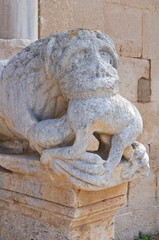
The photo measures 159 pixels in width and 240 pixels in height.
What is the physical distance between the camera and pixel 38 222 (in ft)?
6.34

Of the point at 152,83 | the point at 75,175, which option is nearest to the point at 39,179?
the point at 75,175

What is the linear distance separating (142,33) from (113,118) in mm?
2731

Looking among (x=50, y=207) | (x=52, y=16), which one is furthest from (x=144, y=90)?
(x=50, y=207)

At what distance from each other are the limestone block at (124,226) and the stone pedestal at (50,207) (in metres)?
1.90

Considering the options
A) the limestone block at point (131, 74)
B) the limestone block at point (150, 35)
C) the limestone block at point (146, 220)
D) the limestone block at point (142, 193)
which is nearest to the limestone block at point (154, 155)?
the limestone block at point (142, 193)

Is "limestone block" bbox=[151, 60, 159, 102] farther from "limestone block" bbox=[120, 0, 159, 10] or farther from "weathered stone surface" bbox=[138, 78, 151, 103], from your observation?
"limestone block" bbox=[120, 0, 159, 10]

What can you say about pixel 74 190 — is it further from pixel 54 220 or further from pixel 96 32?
pixel 96 32

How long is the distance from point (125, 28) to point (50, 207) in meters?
2.76

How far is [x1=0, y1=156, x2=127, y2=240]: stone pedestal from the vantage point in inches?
67.8

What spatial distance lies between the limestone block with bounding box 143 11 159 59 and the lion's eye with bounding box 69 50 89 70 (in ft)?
8.20

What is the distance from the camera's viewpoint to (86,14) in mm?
3559

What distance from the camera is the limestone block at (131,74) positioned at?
12.6 feet

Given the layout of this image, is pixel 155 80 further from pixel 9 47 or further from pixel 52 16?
pixel 9 47

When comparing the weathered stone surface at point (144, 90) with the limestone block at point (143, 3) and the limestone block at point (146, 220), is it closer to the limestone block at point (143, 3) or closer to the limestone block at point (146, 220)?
the limestone block at point (143, 3)
